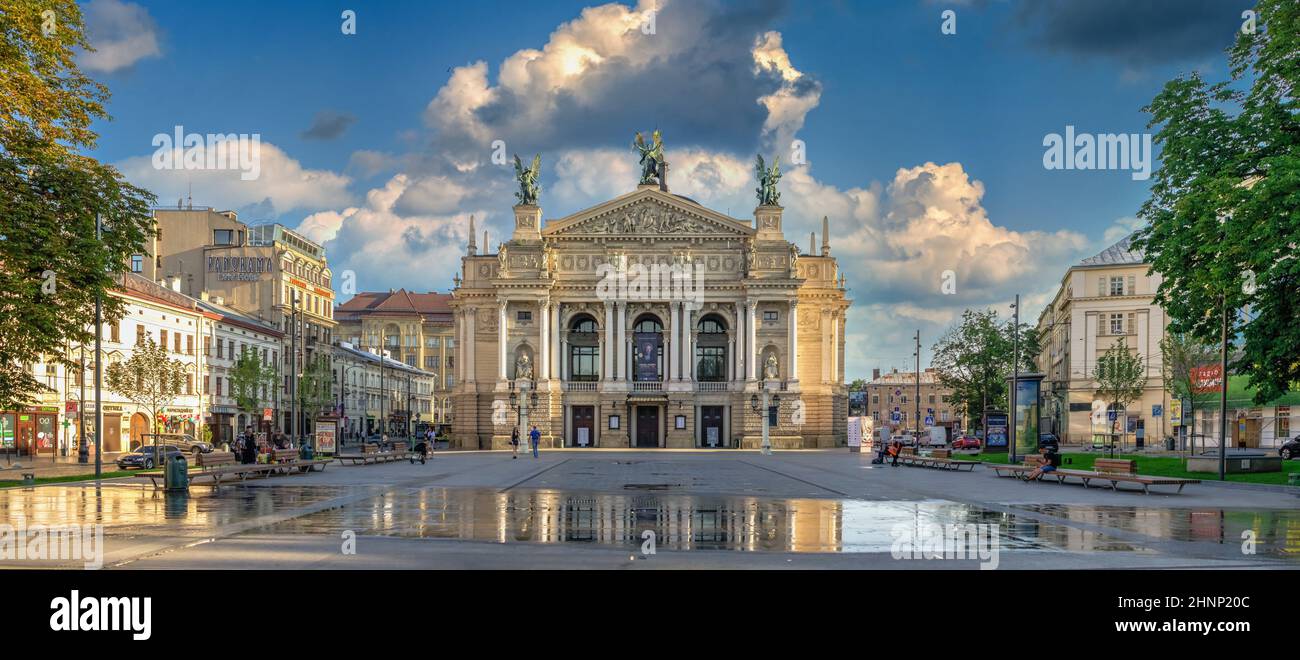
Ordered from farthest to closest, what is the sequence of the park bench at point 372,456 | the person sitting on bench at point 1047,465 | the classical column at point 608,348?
the classical column at point 608,348 < the park bench at point 372,456 < the person sitting on bench at point 1047,465

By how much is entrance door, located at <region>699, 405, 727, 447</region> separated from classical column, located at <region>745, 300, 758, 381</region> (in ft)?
13.5

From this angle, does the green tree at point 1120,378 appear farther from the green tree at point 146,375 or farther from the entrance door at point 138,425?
the entrance door at point 138,425

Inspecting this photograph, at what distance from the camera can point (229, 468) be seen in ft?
104

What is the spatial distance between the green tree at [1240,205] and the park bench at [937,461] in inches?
486

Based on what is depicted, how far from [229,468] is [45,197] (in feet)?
31.6

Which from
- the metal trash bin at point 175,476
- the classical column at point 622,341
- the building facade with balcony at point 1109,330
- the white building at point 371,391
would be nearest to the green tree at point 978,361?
the building facade with balcony at point 1109,330

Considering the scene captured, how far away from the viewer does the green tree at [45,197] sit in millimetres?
28891

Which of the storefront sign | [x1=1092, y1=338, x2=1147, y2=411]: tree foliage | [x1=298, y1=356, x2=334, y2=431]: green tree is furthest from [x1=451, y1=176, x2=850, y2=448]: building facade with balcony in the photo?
[x1=1092, y1=338, x2=1147, y2=411]: tree foliage

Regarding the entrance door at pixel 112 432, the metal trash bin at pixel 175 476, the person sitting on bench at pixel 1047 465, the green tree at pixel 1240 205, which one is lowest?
the entrance door at pixel 112 432

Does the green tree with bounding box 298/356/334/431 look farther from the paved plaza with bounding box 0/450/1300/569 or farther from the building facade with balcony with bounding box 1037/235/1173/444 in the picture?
the building facade with balcony with bounding box 1037/235/1173/444

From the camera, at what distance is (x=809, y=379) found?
313 ft

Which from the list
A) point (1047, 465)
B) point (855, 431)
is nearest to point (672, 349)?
point (855, 431)
